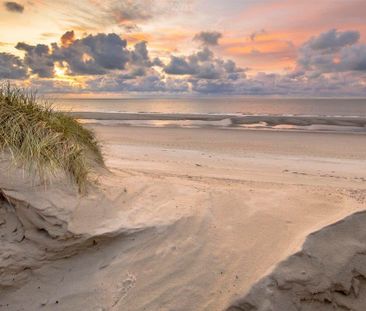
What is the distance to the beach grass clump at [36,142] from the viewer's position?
432cm

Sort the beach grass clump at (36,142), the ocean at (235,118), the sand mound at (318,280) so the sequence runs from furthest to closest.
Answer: the ocean at (235,118)
the beach grass clump at (36,142)
the sand mound at (318,280)

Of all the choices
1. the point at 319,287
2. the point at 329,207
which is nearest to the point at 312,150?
the point at 329,207

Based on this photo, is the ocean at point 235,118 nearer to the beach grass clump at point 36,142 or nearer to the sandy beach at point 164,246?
the beach grass clump at point 36,142

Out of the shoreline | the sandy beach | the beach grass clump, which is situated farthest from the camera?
the shoreline

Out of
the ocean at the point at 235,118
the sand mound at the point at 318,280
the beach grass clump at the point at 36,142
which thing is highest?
the beach grass clump at the point at 36,142

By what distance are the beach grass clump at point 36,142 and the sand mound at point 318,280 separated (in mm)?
2374

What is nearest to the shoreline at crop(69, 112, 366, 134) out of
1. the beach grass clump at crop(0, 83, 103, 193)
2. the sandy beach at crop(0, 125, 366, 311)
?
the beach grass clump at crop(0, 83, 103, 193)

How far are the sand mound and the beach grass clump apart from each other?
7.79ft

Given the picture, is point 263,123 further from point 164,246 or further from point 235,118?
point 164,246

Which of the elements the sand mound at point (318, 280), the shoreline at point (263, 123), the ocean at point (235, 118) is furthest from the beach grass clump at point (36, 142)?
the shoreline at point (263, 123)

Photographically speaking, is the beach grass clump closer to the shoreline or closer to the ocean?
the ocean

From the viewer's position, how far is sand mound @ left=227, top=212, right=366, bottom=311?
3.48 m

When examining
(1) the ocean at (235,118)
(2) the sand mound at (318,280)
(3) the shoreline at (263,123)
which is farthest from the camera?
(1) the ocean at (235,118)

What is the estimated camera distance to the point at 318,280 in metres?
3.65
